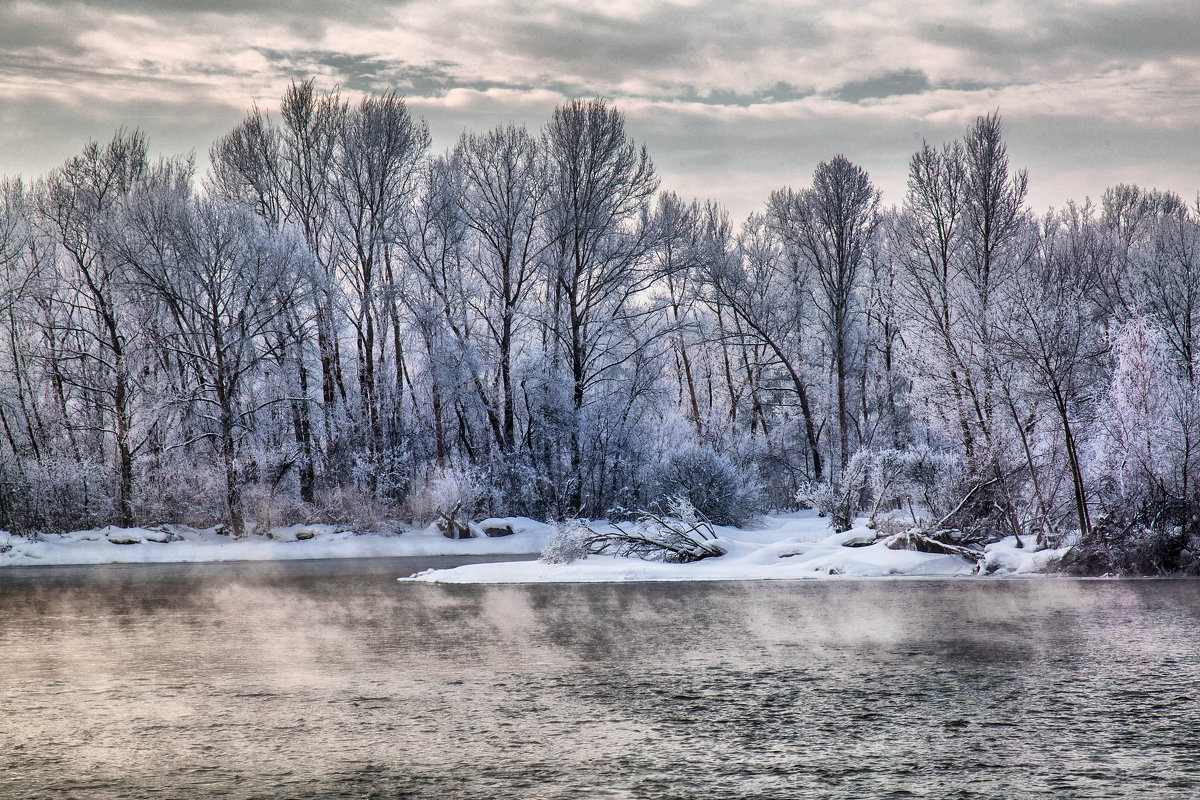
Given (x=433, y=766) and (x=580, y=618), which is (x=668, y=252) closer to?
(x=580, y=618)

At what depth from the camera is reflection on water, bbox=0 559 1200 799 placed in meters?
4.44

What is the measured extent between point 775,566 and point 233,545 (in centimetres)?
1662

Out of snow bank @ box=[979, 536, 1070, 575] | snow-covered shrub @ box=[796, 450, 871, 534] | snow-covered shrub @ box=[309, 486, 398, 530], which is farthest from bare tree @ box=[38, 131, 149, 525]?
snow bank @ box=[979, 536, 1070, 575]

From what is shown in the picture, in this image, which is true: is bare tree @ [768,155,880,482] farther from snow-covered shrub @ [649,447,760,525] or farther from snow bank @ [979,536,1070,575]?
snow bank @ [979,536,1070,575]

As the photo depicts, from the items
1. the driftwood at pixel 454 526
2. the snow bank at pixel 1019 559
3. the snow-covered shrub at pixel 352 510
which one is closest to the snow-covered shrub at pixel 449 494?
the driftwood at pixel 454 526

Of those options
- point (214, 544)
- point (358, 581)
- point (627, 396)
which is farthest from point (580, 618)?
point (627, 396)

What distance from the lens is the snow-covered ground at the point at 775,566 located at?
16297 millimetres

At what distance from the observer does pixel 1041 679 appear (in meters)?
6.66

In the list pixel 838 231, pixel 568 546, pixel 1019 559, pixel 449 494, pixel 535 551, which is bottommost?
pixel 535 551

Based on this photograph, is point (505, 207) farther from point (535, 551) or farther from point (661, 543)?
point (661, 543)

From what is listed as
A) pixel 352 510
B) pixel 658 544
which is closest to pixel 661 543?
pixel 658 544

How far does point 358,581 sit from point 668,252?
2179 centimetres

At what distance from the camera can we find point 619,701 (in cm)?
621

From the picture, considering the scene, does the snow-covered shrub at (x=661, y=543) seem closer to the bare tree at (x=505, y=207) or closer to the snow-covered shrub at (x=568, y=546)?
the snow-covered shrub at (x=568, y=546)
